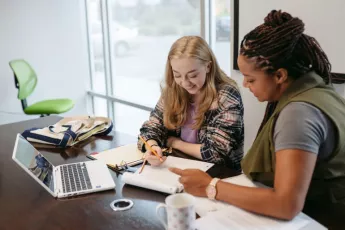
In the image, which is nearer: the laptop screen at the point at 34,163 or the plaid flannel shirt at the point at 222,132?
the laptop screen at the point at 34,163

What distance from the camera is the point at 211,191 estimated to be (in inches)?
48.6

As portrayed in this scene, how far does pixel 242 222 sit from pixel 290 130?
287mm

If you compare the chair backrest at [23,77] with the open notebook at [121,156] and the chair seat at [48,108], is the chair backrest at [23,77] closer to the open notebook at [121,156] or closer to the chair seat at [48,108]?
the chair seat at [48,108]

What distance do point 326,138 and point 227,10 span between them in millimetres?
1969

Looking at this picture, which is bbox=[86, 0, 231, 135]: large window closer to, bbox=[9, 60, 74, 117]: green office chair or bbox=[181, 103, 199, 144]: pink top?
bbox=[9, 60, 74, 117]: green office chair

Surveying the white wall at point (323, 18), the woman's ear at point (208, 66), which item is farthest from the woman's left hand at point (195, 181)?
the white wall at point (323, 18)

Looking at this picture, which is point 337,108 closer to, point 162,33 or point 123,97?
point 162,33

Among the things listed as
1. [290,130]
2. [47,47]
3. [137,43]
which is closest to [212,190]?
[290,130]

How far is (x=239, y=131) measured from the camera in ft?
5.63

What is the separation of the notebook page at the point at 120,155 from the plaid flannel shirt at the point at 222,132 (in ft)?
0.14

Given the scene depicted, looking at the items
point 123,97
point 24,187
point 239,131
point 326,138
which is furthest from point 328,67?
point 123,97

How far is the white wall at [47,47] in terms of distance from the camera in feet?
13.4

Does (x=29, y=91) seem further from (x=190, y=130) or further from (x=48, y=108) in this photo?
(x=190, y=130)

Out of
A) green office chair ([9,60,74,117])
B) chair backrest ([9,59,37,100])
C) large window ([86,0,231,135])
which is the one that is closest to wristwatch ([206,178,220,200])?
large window ([86,0,231,135])
